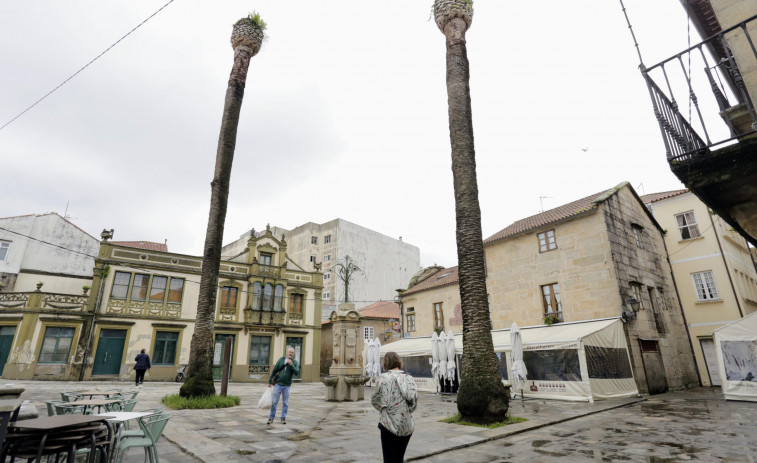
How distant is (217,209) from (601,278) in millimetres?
15610

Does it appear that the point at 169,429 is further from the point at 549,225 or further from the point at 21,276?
the point at 21,276

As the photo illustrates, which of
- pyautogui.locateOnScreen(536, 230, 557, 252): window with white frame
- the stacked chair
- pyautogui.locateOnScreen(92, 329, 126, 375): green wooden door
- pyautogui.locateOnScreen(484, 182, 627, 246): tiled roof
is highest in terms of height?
pyautogui.locateOnScreen(484, 182, 627, 246): tiled roof

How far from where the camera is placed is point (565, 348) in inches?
575

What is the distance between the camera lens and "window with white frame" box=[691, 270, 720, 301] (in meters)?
20.3

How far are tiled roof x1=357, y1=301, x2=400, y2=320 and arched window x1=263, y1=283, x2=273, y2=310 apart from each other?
905 cm

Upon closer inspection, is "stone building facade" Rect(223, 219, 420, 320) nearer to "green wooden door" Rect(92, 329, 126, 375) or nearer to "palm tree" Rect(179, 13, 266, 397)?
"green wooden door" Rect(92, 329, 126, 375)

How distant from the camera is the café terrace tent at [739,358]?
1280 cm

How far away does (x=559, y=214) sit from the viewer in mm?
19391

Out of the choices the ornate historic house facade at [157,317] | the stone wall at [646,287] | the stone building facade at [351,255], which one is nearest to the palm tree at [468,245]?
the stone wall at [646,287]

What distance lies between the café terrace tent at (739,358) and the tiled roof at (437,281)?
11.9 metres

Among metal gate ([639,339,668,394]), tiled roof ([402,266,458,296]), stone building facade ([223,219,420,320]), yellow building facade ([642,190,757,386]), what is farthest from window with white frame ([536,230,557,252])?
stone building facade ([223,219,420,320])

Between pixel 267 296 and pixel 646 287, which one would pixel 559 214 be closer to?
pixel 646 287

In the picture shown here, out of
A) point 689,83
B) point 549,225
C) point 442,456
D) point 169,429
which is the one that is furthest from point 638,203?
point 169,429

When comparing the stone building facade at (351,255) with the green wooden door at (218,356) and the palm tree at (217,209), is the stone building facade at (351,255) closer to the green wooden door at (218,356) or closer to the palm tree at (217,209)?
the green wooden door at (218,356)
